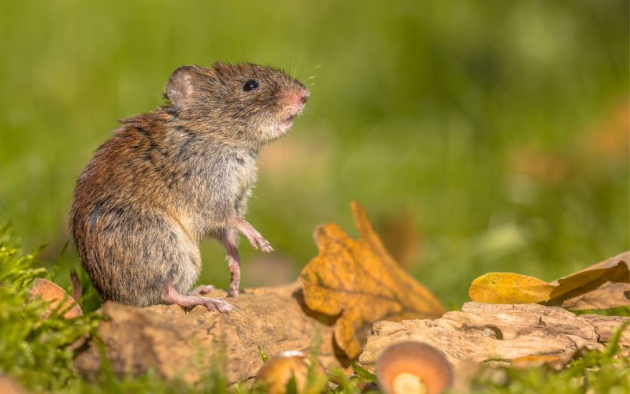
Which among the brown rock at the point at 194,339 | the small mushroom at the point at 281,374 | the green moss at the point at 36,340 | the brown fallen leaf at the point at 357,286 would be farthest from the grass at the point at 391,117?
the small mushroom at the point at 281,374

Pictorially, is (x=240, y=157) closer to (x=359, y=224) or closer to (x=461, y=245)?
(x=359, y=224)

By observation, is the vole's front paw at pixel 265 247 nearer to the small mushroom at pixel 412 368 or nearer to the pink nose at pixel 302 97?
the pink nose at pixel 302 97

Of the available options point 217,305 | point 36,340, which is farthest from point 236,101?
point 36,340

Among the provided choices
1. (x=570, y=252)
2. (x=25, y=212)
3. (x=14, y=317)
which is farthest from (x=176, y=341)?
(x=570, y=252)

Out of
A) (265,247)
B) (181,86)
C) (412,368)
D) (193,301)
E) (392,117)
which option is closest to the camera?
(412,368)

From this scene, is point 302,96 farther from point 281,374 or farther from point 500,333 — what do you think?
point 281,374

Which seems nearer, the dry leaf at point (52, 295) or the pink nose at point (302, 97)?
the dry leaf at point (52, 295)
